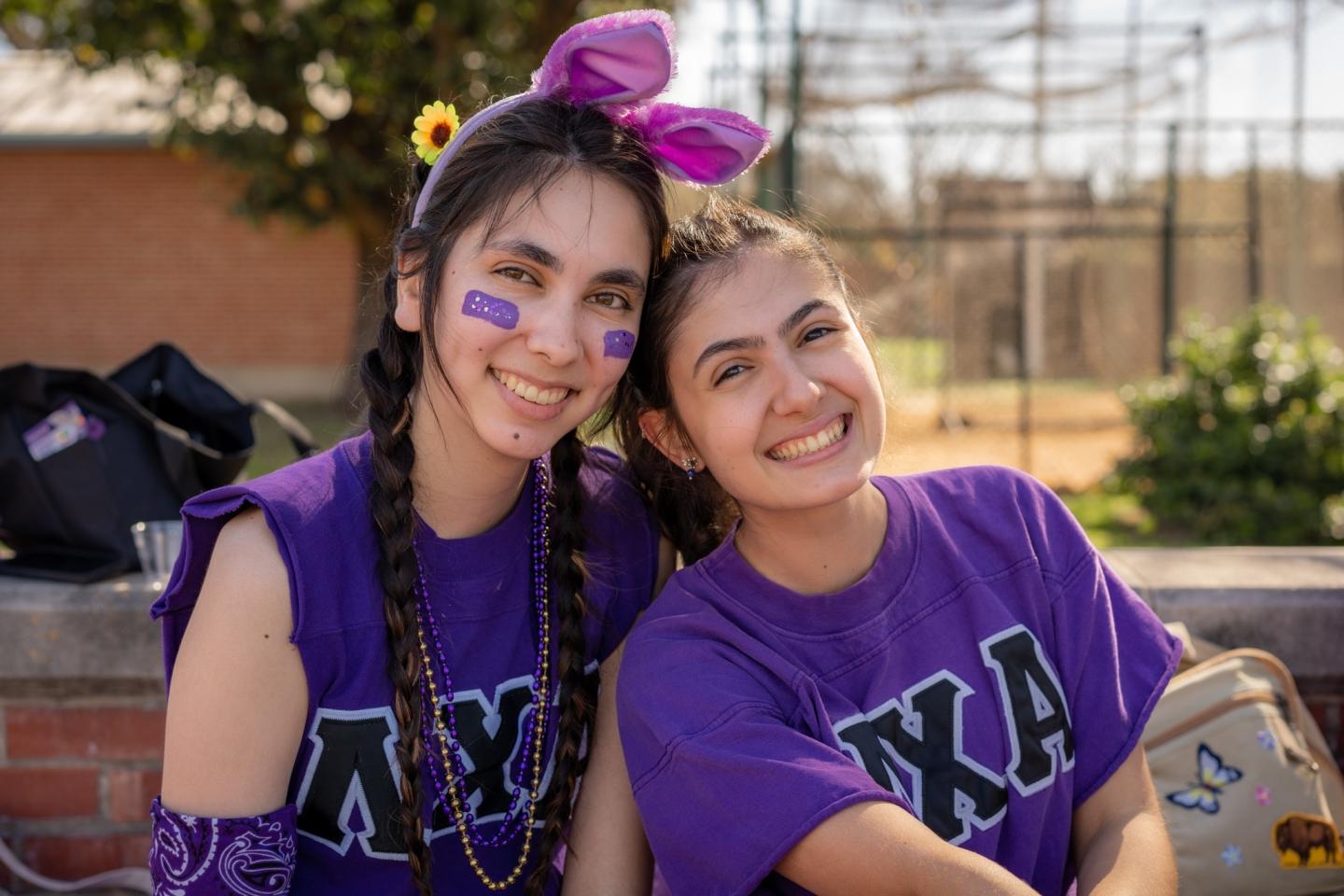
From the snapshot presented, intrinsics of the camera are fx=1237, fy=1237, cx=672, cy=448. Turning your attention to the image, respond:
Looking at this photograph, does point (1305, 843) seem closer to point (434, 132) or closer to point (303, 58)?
point (434, 132)

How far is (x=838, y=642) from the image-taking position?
1.87 meters

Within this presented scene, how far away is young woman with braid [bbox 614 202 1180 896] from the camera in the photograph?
171 centimetres

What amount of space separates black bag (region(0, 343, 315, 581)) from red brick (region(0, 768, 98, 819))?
1.30 feet

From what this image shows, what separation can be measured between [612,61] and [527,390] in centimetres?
55

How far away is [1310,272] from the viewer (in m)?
12.0

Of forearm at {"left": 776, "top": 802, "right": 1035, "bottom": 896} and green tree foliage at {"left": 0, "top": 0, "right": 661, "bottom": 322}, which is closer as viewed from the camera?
forearm at {"left": 776, "top": 802, "right": 1035, "bottom": 896}

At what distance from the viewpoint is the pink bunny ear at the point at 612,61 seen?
1949 millimetres

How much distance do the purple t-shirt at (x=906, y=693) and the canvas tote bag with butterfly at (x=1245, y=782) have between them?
0.37m

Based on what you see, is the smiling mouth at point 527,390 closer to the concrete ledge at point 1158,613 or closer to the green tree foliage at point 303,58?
the concrete ledge at point 1158,613

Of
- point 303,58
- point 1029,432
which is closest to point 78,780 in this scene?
point 1029,432

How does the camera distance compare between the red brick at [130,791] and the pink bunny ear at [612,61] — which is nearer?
the pink bunny ear at [612,61]

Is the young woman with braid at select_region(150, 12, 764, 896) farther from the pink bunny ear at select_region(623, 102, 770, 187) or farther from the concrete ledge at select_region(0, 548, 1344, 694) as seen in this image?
the concrete ledge at select_region(0, 548, 1344, 694)

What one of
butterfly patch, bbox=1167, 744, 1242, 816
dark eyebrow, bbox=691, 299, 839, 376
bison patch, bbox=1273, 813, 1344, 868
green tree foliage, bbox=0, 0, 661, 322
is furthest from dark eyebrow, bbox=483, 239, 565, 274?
green tree foliage, bbox=0, 0, 661, 322

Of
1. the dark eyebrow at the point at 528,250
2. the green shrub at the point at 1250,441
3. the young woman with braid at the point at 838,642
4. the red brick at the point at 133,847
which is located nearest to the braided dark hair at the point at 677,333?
the young woman with braid at the point at 838,642
